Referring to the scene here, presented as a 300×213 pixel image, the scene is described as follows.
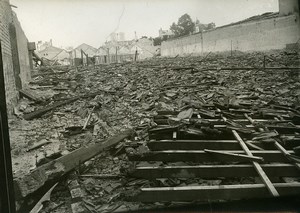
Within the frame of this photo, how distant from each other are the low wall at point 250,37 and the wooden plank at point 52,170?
59.5ft

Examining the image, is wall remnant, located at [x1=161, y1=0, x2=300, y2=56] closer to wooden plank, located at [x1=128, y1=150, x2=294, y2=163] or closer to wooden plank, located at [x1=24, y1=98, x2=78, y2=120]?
wooden plank, located at [x1=24, y1=98, x2=78, y2=120]

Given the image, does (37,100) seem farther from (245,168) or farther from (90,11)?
(245,168)

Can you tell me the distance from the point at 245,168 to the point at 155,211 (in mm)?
1329

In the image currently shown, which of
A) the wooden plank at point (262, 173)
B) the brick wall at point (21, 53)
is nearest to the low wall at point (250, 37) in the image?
the wooden plank at point (262, 173)

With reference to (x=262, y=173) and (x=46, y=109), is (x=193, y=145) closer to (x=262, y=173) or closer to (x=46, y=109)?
(x=262, y=173)

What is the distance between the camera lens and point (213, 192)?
2996mm

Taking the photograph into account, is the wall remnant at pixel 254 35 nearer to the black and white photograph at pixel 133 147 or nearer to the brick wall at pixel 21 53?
the black and white photograph at pixel 133 147

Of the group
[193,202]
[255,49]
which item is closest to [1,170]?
[193,202]

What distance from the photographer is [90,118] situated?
679cm

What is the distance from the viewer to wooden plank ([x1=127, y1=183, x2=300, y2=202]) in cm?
299

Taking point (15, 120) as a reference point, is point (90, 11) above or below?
above

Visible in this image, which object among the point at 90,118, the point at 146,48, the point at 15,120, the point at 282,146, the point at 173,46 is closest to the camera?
the point at 282,146

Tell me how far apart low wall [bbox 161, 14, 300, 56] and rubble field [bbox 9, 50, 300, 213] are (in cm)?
789

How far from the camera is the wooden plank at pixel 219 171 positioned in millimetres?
3365
